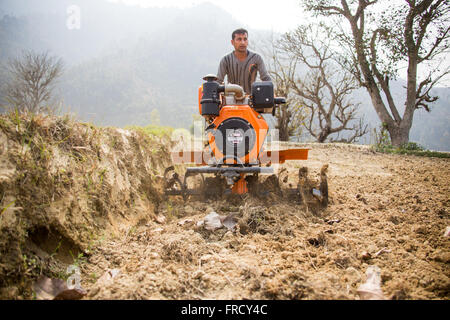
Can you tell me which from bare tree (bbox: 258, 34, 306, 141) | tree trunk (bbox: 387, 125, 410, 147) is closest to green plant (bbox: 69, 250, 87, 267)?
tree trunk (bbox: 387, 125, 410, 147)

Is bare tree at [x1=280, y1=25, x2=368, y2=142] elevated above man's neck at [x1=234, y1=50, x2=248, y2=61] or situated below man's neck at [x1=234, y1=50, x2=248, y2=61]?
above

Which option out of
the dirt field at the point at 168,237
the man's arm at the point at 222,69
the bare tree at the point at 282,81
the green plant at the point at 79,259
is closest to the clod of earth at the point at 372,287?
the dirt field at the point at 168,237

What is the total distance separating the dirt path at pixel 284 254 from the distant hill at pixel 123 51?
88.5 m

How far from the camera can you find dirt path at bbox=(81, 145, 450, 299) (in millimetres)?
1723

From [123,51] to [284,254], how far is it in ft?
559

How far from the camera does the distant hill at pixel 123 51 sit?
4368 inches

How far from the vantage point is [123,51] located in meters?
151

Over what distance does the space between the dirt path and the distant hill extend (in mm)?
88488

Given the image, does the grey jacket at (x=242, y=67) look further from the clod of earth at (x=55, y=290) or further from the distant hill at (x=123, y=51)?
the distant hill at (x=123, y=51)

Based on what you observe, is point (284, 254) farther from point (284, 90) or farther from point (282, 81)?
point (282, 81)

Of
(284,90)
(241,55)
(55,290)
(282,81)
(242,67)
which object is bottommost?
(55,290)

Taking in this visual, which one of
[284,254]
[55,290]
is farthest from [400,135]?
[55,290]

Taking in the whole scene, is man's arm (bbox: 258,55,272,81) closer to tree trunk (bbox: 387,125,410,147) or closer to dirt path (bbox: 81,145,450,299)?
dirt path (bbox: 81,145,450,299)
